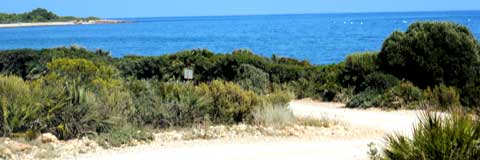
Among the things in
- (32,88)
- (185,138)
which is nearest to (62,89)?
(32,88)

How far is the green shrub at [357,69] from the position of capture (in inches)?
754

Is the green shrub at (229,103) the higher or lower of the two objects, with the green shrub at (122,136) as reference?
higher

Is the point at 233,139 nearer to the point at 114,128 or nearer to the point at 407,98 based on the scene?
the point at 114,128

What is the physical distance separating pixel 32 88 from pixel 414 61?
9441 mm

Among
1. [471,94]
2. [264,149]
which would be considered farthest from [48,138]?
[471,94]

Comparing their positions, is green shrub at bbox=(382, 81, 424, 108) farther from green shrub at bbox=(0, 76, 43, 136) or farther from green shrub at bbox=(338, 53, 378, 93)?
green shrub at bbox=(0, 76, 43, 136)

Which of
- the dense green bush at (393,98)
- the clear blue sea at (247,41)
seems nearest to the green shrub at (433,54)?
the dense green bush at (393,98)

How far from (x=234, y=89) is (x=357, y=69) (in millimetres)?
6054

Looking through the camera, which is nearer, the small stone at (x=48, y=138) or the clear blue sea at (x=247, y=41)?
the small stone at (x=48, y=138)

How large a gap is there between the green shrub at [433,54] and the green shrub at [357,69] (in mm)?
381

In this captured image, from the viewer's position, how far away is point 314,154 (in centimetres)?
1061

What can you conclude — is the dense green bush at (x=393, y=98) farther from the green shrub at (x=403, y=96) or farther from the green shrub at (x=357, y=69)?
the green shrub at (x=357, y=69)

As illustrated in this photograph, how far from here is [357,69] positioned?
1950cm

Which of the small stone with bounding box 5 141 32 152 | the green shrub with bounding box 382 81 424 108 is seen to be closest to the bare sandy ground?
the small stone with bounding box 5 141 32 152
